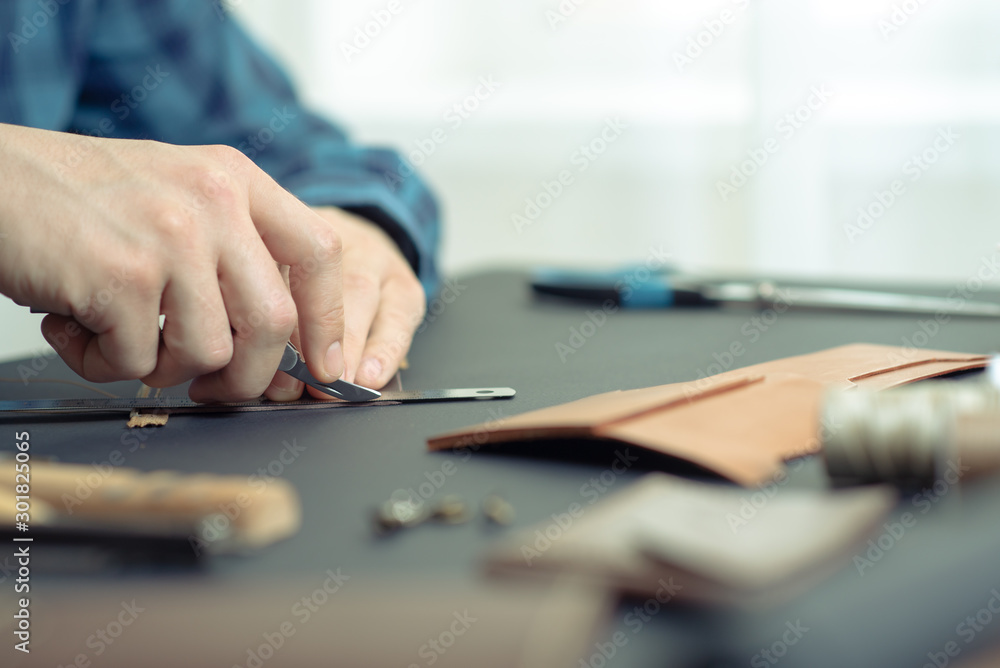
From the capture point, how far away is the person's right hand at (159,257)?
46 cm

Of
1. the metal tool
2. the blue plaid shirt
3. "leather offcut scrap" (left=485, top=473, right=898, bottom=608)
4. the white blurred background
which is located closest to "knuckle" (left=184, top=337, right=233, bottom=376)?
"leather offcut scrap" (left=485, top=473, right=898, bottom=608)

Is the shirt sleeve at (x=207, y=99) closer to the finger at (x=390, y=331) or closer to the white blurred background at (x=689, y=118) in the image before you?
the finger at (x=390, y=331)

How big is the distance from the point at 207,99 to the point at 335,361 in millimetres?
691

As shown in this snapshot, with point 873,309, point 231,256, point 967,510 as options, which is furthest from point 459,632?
point 873,309

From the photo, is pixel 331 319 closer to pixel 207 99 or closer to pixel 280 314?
pixel 280 314

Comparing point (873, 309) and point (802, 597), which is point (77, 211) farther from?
point (873, 309)

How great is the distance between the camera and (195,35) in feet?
3.60

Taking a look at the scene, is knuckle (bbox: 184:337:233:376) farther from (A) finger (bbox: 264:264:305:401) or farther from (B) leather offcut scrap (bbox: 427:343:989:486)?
(B) leather offcut scrap (bbox: 427:343:989:486)

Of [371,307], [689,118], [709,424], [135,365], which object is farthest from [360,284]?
[689,118]

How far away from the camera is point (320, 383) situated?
0.55 m

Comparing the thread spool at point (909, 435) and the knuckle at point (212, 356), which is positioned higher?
the thread spool at point (909, 435)

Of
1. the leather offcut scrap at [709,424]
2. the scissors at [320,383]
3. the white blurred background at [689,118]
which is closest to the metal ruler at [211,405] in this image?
the scissors at [320,383]

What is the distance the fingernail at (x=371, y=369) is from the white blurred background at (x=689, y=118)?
4.70 ft

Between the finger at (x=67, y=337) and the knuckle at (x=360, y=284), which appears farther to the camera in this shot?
the knuckle at (x=360, y=284)
